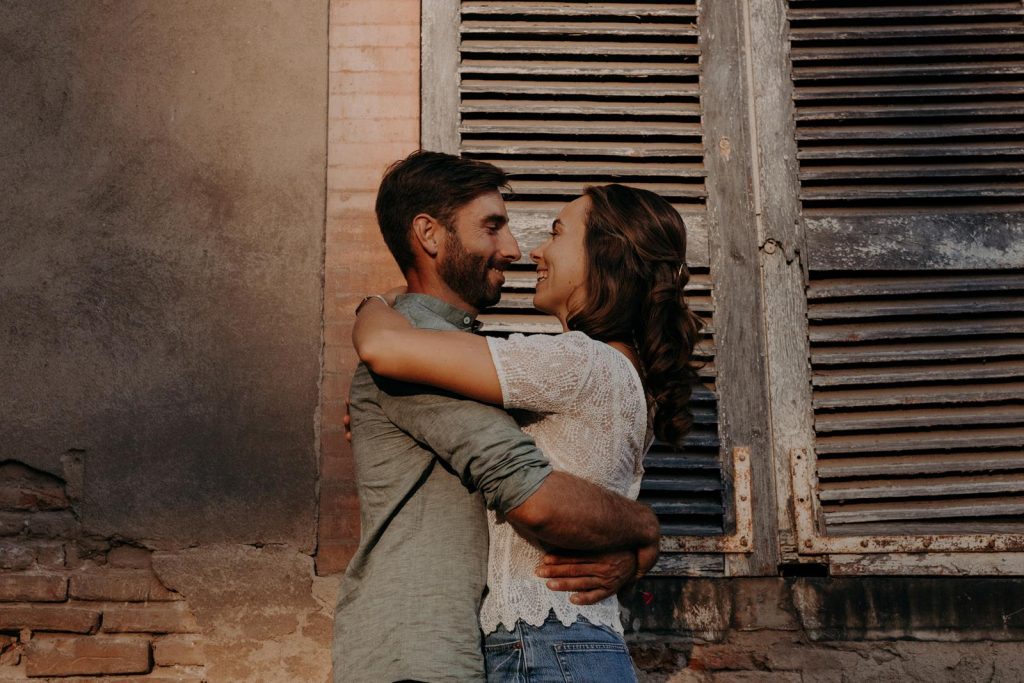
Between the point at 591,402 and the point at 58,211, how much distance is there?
234cm

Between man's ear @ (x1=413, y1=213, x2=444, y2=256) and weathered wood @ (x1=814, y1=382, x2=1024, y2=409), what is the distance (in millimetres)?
1670

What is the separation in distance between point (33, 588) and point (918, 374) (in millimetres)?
3137

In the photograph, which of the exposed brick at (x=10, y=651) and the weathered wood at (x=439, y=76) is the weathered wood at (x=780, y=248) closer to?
the weathered wood at (x=439, y=76)

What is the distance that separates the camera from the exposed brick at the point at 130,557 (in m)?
3.28

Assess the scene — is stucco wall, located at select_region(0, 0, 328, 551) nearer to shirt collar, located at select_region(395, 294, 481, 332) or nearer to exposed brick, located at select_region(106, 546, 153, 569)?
exposed brick, located at select_region(106, 546, 153, 569)

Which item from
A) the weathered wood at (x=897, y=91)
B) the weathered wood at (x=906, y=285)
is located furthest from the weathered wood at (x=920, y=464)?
the weathered wood at (x=897, y=91)

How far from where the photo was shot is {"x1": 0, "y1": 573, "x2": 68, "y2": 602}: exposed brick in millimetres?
3254

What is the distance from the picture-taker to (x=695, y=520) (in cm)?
334

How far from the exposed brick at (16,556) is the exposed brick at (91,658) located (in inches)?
10.9

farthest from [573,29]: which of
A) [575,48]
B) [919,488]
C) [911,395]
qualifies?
[919,488]

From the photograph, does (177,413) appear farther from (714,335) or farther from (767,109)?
(767,109)

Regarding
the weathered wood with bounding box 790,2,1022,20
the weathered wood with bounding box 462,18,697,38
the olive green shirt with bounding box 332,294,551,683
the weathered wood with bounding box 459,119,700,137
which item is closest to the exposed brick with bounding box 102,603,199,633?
the olive green shirt with bounding box 332,294,551,683

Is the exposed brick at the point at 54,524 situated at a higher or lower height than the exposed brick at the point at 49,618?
higher

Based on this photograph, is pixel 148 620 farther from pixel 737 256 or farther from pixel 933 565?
pixel 933 565
